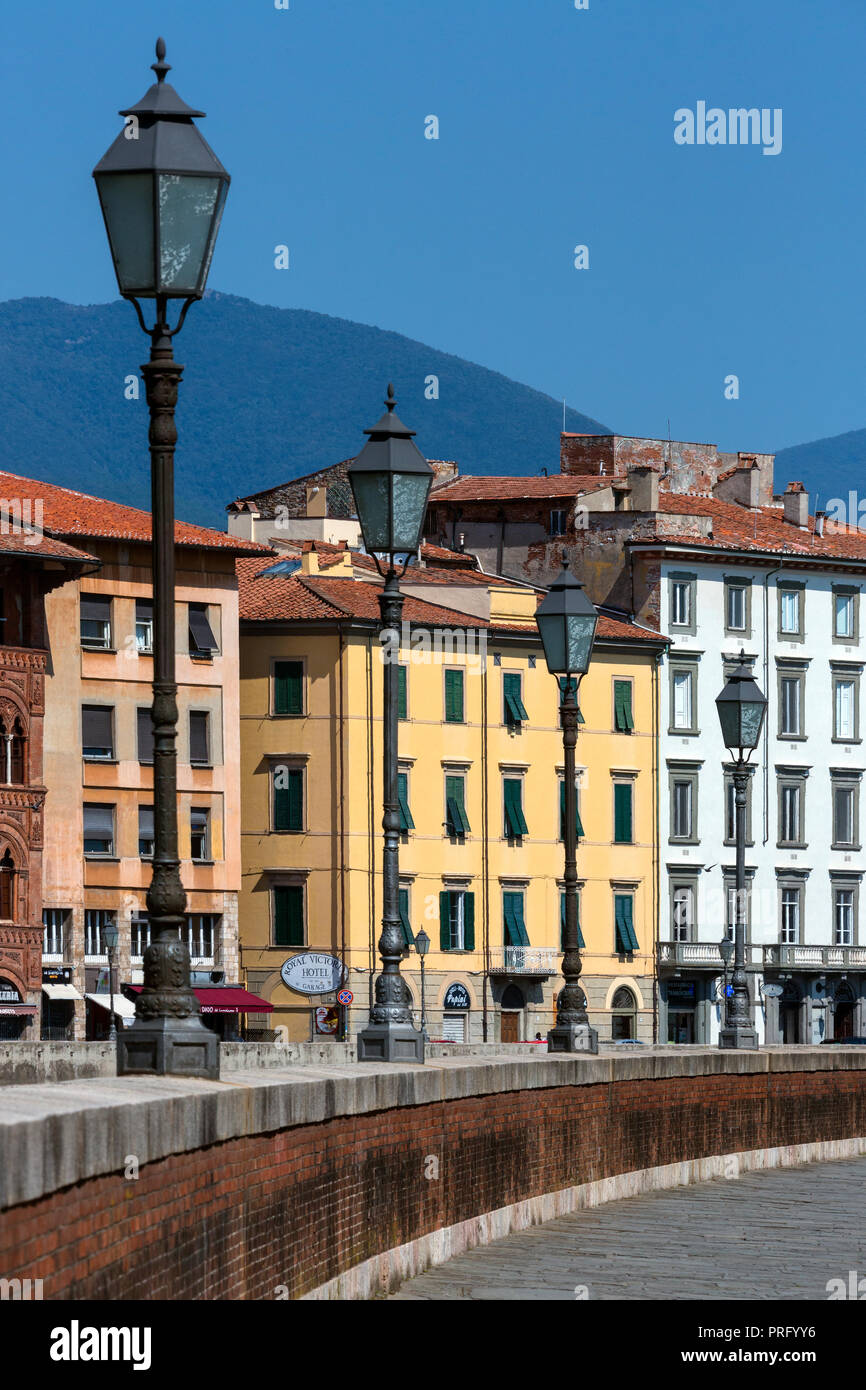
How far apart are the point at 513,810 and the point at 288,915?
26.8 feet

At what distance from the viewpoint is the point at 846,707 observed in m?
94.7

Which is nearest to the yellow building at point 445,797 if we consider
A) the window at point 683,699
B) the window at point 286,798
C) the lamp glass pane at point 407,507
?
the window at point 286,798

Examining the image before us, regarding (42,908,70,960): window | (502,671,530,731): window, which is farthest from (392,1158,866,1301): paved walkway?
(502,671,530,731): window

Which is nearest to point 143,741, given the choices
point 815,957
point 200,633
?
point 200,633

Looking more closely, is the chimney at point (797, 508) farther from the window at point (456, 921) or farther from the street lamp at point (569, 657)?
the street lamp at point (569, 657)

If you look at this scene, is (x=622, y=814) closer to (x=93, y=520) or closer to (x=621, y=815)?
(x=621, y=815)

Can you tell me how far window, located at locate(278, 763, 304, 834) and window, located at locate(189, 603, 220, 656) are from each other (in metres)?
4.41

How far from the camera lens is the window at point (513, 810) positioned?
83.6m

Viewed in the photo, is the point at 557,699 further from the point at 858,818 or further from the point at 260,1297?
the point at 260,1297

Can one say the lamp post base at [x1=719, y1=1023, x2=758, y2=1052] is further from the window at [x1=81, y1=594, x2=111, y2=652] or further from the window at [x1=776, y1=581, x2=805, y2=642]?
the window at [x1=776, y1=581, x2=805, y2=642]

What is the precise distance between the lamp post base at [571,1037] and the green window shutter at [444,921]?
167 ft

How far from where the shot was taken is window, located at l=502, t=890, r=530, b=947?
8312cm
